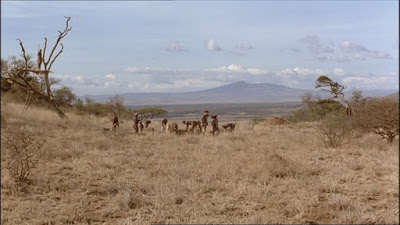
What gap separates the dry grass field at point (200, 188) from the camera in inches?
217

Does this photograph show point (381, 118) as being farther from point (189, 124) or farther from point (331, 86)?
point (331, 86)

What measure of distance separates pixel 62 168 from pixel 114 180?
1795 mm

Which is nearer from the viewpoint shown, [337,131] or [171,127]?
[337,131]

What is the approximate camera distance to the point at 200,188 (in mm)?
6902

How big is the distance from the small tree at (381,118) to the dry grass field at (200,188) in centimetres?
162

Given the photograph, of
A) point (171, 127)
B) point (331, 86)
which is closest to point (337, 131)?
point (171, 127)

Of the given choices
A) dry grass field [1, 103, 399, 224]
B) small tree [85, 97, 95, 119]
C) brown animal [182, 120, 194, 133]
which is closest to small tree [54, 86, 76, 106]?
small tree [85, 97, 95, 119]

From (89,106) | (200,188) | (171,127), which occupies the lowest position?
(200,188)

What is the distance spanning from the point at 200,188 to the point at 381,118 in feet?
29.6

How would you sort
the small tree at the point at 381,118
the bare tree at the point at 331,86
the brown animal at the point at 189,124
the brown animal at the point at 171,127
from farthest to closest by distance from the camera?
the bare tree at the point at 331,86 → the brown animal at the point at 189,124 → the brown animal at the point at 171,127 → the small tree at the point at 381,118

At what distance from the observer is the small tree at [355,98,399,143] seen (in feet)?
42.3

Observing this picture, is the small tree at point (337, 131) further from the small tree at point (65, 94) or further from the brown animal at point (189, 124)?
the small tree at point (65, 94)

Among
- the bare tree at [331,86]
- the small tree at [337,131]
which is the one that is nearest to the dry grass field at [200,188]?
the small tree at [337,131]

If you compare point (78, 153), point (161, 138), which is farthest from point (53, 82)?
point (78, 153)
